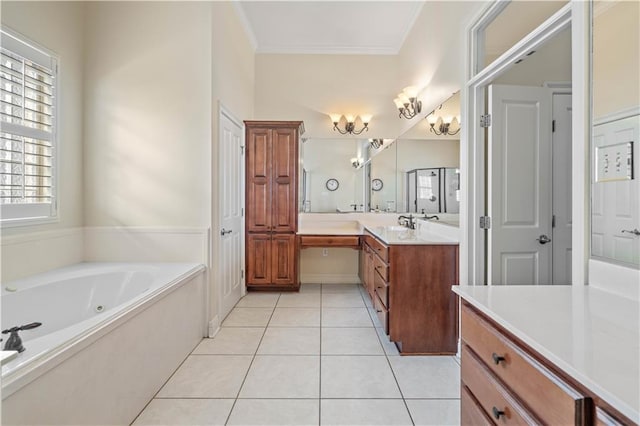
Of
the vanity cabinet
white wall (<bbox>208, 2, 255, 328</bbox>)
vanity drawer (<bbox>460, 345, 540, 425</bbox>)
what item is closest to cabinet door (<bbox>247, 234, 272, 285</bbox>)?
white wall (<bbox>208, 2, 255, 328</bbox>)

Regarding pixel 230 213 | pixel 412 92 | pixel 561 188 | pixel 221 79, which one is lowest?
pixel 230 213

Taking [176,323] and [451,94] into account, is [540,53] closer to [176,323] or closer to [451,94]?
[451,94]

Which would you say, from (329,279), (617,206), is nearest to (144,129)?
(329,279)

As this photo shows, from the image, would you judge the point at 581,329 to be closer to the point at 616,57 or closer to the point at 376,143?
the point at 616,57

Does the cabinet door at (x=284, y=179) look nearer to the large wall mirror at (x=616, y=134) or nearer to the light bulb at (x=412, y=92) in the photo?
the light bulb at (x=412, y=92)

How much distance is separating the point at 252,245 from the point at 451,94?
9.09ft

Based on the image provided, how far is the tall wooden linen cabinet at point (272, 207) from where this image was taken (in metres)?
4.07

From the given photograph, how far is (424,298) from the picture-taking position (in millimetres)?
2484

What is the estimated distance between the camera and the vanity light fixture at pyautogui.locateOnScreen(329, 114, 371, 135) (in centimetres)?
452

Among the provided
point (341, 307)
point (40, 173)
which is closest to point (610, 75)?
point (341, 307)

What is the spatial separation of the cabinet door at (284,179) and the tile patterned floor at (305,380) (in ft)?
4.35

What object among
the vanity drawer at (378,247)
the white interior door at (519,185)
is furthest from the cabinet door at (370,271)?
the white interior door at (519,185)

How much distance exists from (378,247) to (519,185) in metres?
1.21

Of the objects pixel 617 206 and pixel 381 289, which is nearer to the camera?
pixel 617 206
